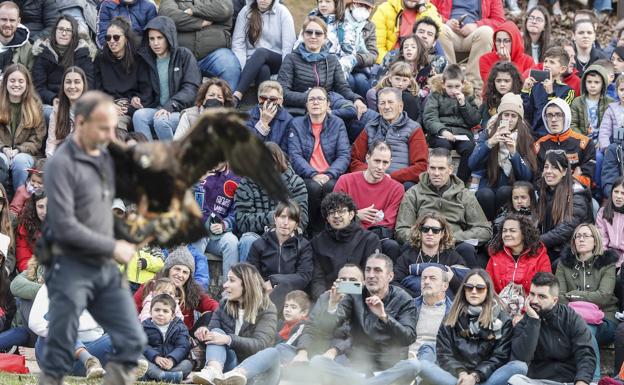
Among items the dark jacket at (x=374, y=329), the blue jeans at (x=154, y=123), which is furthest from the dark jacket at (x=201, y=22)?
the dark jacket at (x=374, y=329)

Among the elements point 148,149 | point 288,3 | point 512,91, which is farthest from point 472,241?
point 288,3

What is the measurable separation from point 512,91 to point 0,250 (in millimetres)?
5755

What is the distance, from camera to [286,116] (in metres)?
15.3

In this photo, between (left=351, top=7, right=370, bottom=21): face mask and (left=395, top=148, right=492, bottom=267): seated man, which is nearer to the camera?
(left=395, top=148, right=492, bottom=267): seated man

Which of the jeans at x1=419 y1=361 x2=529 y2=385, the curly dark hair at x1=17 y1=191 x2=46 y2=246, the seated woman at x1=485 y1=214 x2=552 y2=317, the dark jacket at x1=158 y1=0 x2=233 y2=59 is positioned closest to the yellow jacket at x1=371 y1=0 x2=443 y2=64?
the dark jacket at x1=158 y1=0 x2=233 y2=59

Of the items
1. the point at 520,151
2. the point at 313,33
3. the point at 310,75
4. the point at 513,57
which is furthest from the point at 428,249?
the point at 513,57

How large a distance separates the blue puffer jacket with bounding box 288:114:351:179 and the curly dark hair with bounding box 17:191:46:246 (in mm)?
2625

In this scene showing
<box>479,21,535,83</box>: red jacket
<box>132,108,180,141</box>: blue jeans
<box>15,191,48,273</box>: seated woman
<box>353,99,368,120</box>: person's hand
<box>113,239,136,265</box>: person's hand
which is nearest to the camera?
<box>113,239,136,265</box>: person's hand

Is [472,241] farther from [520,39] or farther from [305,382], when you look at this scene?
[520,39]

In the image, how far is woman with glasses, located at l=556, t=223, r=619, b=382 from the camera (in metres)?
13.6

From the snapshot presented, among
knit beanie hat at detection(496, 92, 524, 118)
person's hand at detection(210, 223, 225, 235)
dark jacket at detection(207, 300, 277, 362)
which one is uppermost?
knit beanie hat at detection(496, 92, 524, 118)

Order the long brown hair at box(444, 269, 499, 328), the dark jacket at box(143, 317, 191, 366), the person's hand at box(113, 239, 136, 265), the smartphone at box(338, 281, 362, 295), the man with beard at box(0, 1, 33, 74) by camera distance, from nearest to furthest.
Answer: the person's hand at box(113, 239, 136, 265), the smartphone at box(338, 281, 362, 295), the long brown hair at box(444, 269, 499, 328), the dark jacket at box(143, 317, 191, 366), the man with beard at box(0, 1, 33, 74)

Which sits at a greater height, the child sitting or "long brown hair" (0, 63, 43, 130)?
"long brown hair" (0, 63, 43, 130)

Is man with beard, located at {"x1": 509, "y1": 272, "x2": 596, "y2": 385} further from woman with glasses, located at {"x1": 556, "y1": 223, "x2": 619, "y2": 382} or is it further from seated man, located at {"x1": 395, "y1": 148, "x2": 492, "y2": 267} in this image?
seated man, located at {"x1": 395, "y1": 148, "x2": 492, "y2": 267}
